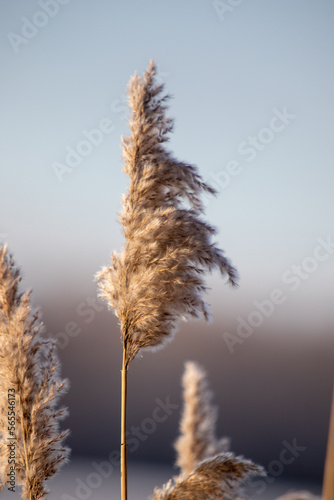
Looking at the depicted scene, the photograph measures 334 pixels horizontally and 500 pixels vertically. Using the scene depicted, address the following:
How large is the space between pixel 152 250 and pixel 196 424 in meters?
1.89

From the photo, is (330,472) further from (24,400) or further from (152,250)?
(24,400)

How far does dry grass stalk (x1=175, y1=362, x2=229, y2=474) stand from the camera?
3.37 metres

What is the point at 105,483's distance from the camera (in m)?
6.33

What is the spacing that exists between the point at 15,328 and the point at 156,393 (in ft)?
23.2

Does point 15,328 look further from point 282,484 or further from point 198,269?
point 282,484

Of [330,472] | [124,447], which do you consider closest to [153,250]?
[124,447]

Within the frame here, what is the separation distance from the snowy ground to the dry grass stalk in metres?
0.53

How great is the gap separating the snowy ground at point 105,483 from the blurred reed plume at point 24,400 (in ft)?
5.14

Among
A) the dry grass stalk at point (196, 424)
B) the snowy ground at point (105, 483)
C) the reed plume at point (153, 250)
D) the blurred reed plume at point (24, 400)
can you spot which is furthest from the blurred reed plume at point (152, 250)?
the snowy ground at point (105, 483)

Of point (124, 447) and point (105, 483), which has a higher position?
point (124, 447)

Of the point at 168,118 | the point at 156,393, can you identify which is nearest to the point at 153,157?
the point at 168,118

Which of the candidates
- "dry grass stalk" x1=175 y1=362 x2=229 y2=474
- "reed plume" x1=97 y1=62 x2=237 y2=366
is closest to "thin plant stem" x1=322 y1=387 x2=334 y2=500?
"reed plume" x1=97 y1=62 x2=237 y2=366

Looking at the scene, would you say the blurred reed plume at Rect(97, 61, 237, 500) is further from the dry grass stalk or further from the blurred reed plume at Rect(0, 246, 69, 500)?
the dry grass stalk

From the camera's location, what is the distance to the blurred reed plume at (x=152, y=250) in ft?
6.80
